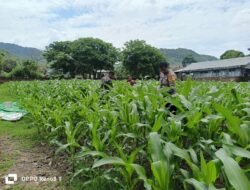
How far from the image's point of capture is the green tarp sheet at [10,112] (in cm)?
827

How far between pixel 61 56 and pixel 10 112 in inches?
1384

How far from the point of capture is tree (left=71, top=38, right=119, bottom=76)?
147 ft

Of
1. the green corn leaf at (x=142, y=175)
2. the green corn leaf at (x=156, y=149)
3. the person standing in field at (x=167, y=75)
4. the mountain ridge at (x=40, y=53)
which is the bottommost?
the green corn leaf at (x=142, y=175)

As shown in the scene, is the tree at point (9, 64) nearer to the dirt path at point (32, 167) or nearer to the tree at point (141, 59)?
the tree at point (141, 59)

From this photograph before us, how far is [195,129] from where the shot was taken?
3.12 meters

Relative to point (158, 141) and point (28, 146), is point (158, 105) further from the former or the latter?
point (28, 146)

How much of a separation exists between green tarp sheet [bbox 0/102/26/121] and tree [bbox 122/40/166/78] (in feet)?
106

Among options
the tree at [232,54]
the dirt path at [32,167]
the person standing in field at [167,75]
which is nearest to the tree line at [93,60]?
the tree at [232,54]

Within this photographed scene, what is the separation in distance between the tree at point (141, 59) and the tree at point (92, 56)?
11.2 ft

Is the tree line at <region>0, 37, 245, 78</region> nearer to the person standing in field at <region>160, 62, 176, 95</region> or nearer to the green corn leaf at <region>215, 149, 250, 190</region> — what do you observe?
the person standing in field at <region>160, 62, 176, 95</region>

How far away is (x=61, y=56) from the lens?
4334 centimetres

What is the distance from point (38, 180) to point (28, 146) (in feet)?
5.88

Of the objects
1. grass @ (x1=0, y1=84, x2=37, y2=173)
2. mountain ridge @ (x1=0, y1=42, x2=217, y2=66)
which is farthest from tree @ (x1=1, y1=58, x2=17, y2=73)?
mountain ridge @ (x1=0, y1=42, x2=217, y2=66)

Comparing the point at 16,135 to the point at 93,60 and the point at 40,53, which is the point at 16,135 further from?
the point at 40,53
